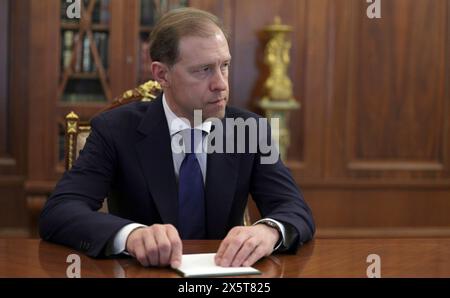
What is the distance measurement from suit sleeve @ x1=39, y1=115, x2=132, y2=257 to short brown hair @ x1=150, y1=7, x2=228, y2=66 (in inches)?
11.0

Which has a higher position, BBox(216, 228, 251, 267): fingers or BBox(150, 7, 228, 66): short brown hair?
BBox(150, 7, 228, 66): short brown hair

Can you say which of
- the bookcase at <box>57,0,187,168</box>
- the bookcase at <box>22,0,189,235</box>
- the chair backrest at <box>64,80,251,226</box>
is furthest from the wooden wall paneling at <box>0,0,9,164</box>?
the chair backrest at <box>64,80,251,226</box>

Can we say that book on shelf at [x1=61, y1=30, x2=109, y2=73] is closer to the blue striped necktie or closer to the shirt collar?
the shirt collar

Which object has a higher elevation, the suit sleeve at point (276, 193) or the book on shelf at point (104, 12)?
the book on shelf at point (104, 12)

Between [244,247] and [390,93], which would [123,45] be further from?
[244,247]

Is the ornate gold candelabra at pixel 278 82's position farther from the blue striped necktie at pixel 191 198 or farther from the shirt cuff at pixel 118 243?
the shirt cuff at pixel 118 243

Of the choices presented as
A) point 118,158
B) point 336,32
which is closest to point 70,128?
point 118,158

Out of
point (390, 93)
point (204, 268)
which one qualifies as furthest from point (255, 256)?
point (390, 93)

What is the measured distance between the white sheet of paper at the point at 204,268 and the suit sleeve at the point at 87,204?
20 centimetres

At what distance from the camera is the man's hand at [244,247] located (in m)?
1.52

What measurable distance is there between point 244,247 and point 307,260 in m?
0.18

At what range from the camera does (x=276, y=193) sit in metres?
2.09

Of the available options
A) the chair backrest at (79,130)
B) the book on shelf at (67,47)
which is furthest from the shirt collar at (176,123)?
the book on shelf at (67,47)

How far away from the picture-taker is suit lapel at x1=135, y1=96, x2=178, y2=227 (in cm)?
200
